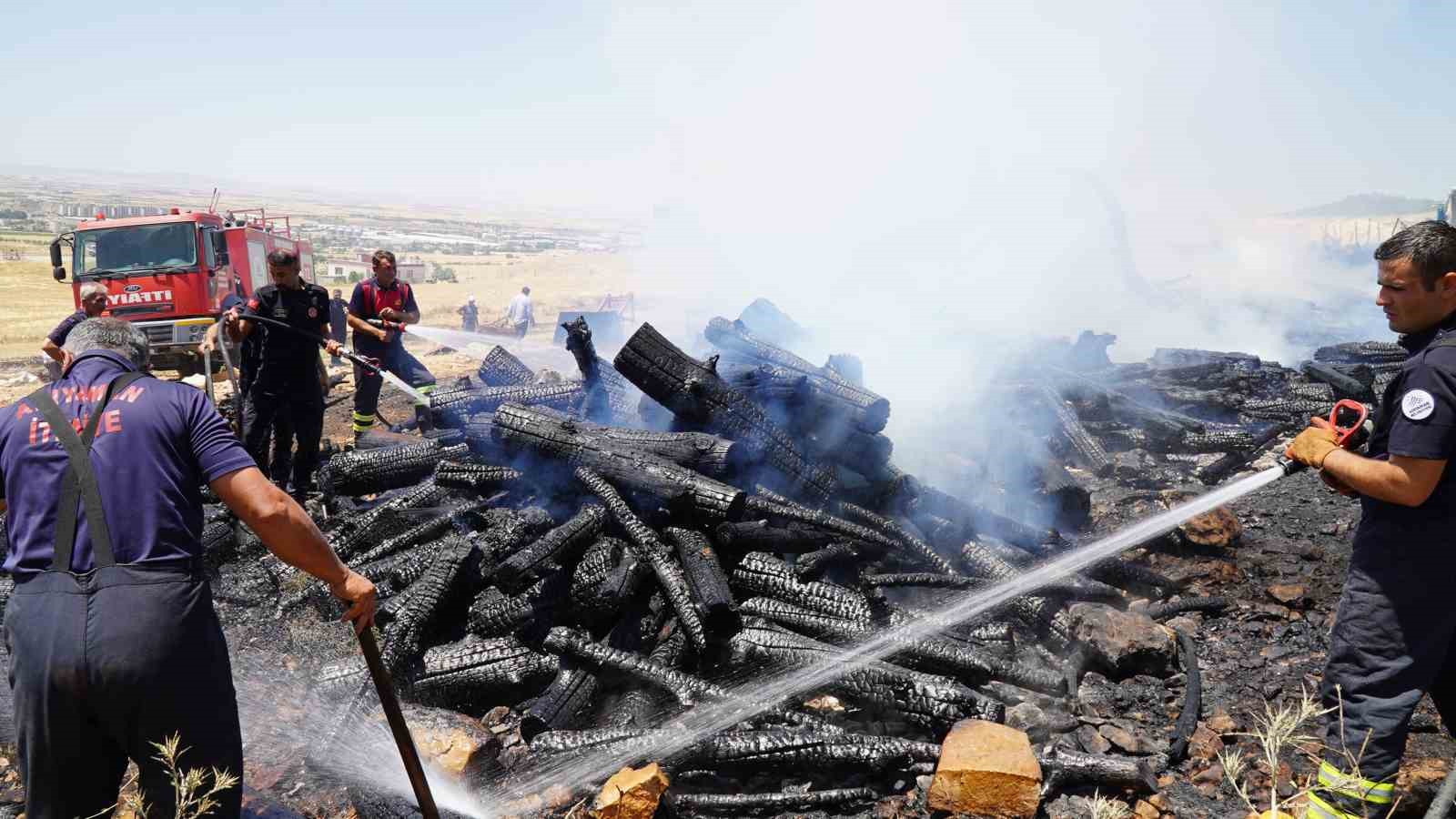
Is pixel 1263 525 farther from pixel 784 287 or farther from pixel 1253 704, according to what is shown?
pixel 784 287

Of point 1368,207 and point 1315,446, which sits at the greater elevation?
point 1368,207

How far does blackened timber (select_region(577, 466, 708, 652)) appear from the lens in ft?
15.6

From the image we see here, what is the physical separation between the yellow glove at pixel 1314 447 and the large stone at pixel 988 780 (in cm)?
180

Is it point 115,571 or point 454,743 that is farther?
point 454,743

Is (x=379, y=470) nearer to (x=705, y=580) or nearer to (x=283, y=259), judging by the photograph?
(x=283, y=259)

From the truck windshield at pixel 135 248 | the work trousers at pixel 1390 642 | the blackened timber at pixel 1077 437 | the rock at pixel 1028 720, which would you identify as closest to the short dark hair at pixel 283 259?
the rock at pixel 1028 720

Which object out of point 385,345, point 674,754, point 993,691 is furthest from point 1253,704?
point 385,345

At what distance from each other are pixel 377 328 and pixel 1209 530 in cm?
864

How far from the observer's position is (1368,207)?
80438 mm

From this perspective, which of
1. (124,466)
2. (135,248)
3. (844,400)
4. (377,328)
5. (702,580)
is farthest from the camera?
(135,248)

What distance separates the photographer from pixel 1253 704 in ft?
14.8

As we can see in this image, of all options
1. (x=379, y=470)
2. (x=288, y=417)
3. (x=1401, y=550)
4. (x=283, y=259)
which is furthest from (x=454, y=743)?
(x=283, y=259)

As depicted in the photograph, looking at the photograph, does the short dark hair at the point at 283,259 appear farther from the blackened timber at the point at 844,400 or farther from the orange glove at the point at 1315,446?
the orange glove at the point at 1315,446

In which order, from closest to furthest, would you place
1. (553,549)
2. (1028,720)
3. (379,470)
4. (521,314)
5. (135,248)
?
1. (1028,720)
2. (553,549)
3. (379,470)
4. (135,248)
5. (521,314)
